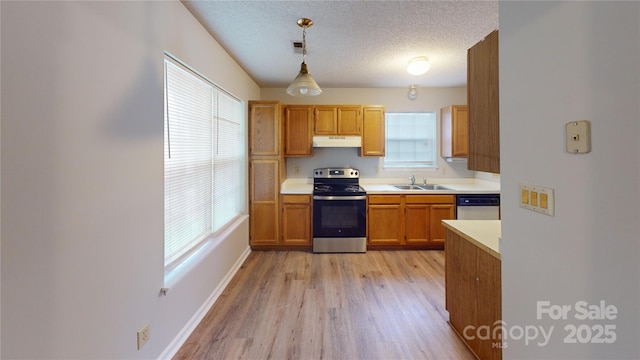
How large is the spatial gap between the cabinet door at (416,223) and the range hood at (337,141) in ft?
3.85

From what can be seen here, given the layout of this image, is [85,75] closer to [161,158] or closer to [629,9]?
[161,158]

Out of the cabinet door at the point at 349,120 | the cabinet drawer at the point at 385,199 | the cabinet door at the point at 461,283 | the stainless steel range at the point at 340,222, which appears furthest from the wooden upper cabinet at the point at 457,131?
the cabinet door at the point at 461,283

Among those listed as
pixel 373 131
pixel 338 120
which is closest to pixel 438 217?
pixel 373 131

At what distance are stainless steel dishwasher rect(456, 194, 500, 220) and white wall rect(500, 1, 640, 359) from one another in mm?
2665

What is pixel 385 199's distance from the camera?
3.86m

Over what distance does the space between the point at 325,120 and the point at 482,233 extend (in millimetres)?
2814

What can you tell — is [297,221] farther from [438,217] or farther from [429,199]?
[438,217]

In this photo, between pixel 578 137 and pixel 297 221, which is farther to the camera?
pixel 297 221

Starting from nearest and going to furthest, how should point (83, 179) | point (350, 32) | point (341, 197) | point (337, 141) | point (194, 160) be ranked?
point (83, 179) → point (194, 160) → point (350, 32) → point (341, 197) → point (337, 141)

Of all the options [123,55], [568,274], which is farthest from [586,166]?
[123,55]

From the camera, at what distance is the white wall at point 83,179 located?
89 cm

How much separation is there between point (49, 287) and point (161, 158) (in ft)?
2.93

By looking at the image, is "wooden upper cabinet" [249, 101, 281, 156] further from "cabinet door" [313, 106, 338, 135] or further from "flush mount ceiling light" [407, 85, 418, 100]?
"flush mount ceiling light" [407, 85, 418, 100]

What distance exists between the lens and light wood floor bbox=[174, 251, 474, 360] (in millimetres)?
1861
